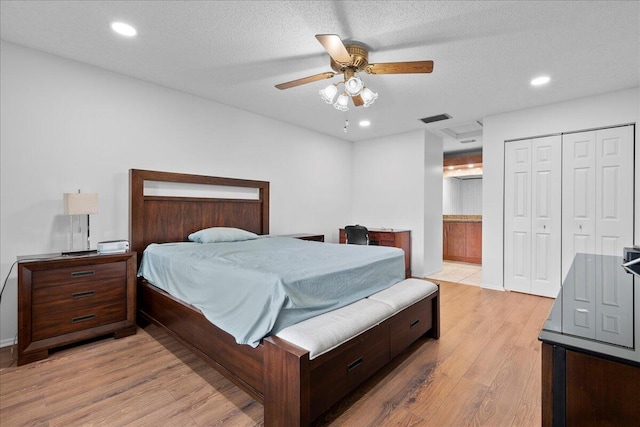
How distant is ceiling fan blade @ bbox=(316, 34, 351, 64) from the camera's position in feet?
6.20

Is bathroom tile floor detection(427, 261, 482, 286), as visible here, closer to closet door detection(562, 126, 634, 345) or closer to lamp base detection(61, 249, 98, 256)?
closet door detection(562, 126, 634, 345)

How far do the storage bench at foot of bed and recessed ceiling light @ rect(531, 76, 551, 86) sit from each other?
283 centimetres

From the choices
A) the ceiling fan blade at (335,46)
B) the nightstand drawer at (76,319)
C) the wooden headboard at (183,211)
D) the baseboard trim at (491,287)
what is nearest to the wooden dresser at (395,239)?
the baseboard trim at (491,287)

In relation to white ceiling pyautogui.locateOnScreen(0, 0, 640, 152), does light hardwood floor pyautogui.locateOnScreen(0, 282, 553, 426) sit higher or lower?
lower

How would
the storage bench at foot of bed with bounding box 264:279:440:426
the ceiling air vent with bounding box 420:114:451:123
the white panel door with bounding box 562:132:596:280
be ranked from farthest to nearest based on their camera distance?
the ceiling air vent with bounding box 420:114:451:123
the white panel door with bounding box 562:132:596:280
the storage bench at foot of bed with bounding box 264:279:440:426

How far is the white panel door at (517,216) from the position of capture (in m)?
4.06

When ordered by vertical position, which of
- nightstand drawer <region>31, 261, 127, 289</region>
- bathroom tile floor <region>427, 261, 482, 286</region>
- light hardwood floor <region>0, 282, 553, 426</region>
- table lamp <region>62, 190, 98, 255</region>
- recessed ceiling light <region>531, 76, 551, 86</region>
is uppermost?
recessed ceiling light <region>531, 76, 551, 86</region>

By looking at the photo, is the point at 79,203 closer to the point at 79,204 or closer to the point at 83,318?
the point at 79,204

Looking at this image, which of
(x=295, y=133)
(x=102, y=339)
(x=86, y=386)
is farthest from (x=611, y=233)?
(x=102, y=339)

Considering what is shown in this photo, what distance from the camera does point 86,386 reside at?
1960 mm

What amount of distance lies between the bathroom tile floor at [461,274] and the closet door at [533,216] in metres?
0.68

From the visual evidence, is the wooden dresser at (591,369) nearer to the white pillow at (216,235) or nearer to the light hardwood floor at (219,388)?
the light hardwood floor at (219,388)

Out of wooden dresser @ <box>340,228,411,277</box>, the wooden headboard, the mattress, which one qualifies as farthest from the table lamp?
wooden dresser @ <box>340,228,411,277</box>

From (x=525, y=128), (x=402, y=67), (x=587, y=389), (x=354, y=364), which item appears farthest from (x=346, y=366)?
(x=525, y=128)
